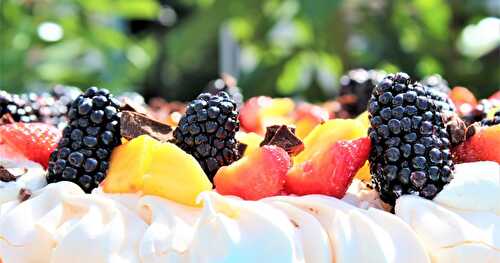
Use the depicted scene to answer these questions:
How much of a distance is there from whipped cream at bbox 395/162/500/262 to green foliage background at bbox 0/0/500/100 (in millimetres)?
2789

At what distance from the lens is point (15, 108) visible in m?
1.91

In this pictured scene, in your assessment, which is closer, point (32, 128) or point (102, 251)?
point (102, 251)

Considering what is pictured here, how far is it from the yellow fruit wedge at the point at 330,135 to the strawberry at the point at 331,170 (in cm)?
8

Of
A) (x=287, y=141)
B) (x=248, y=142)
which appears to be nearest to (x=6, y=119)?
(x=248, y=142)

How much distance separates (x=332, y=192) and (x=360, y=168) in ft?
0.32

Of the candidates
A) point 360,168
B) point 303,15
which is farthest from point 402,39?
point 360,168

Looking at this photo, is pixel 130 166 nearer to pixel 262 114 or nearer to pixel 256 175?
pixel 256 175

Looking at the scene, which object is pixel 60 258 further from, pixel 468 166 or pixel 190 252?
pixel 468 166

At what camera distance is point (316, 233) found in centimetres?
141

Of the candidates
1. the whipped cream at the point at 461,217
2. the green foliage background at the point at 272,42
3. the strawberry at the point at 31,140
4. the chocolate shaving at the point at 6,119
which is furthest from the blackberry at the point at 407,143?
the green foliage background at the point at 272,42

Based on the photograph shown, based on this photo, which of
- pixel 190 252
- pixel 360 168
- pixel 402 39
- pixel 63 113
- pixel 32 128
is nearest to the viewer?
pixel 190 252

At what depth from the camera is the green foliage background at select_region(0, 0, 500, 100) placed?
441 centimetres

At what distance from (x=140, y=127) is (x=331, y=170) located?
37 centimetres

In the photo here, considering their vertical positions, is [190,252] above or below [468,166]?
→ below
